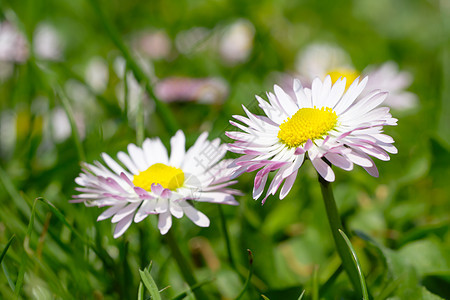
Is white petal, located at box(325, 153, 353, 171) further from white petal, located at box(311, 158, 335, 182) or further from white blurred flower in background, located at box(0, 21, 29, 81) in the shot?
white blurred flower in background, located at box(0, 21, 29, 81)

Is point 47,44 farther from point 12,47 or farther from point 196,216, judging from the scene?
point 196,216

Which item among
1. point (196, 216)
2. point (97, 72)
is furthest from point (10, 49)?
point (196, 216)

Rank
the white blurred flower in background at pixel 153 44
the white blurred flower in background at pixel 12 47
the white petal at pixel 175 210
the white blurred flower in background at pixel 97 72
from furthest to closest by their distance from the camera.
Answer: the white blurred flower in background at pixel 153 44 < the white blurred flower in background at pixel 97 72 < the white blurred flower in background at pixel 12 47 < the white petal at pixel 175 210

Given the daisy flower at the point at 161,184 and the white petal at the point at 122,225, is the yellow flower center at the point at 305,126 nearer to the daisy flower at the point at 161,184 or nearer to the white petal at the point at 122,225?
the daisy flower at the point at 161,184

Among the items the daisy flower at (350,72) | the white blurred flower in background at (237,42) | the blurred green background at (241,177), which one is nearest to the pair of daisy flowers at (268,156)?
the blurred green background at (241,177)

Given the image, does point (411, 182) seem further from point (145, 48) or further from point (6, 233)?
point (145, 48)

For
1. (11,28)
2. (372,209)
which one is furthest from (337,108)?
(11,28)
